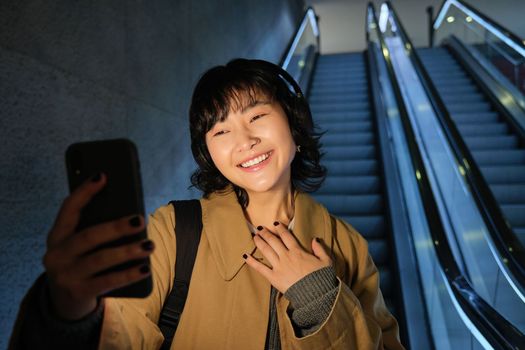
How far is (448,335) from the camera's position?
112 inches

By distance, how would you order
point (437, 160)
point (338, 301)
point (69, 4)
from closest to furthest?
1. point (338, 301)
2. point (69, 4)
3. point (437, 160)

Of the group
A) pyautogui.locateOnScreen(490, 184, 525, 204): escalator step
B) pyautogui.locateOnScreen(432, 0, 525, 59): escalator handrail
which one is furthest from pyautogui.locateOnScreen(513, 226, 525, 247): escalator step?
pyautogui.locateOnScreen(432, 0, 525, 59): escalator handrail

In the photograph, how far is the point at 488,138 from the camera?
559 cm

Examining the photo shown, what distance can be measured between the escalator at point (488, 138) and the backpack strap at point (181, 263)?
11.4 ft

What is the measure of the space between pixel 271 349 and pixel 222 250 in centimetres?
31

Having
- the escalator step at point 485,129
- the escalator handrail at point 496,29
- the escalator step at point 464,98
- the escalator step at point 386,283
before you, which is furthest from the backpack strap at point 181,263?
the escalator step at point 464,98

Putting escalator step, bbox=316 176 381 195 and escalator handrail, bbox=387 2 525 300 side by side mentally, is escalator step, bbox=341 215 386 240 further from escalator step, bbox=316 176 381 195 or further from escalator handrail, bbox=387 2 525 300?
escalator handrail, bbox=387 2 525 300

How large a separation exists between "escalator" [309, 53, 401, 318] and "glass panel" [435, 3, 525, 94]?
2194mm

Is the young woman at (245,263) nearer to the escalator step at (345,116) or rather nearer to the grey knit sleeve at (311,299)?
the grey knit sleeve at (311,299)

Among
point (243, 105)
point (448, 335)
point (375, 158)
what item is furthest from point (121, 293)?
point (375, 158)

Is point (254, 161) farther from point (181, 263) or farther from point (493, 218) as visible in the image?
point (493, 218)

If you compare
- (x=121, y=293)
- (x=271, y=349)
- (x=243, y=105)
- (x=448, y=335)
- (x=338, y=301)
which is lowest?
(x=448, y=335)

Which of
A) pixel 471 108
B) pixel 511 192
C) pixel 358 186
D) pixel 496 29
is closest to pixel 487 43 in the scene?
pixel 496 29

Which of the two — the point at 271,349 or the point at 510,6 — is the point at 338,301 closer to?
the point at 271,349
